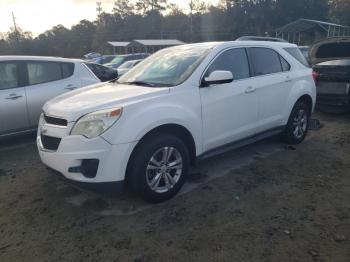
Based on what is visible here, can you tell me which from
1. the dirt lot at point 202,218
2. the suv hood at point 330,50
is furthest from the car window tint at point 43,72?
the suv hood at point 330,50

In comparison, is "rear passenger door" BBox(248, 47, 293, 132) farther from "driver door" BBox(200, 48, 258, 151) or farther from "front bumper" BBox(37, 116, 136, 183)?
"front bumper" BBox(37, 116, 136, 183)

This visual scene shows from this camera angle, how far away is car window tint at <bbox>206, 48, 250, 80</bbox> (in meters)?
4.41

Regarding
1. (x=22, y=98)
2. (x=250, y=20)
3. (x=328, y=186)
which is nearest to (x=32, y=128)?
(x=22, y=98)

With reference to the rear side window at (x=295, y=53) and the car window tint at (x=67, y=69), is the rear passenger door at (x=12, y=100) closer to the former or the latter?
the car window tint at (x=67, y=69)

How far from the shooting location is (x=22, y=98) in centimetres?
586

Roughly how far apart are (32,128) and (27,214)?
269cm

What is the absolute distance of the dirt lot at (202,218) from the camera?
299 cm

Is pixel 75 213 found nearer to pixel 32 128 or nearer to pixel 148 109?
pixel 148 109

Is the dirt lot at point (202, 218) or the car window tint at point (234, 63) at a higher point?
the car window tint at point (234, 63)

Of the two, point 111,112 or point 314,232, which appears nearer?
point 314,232

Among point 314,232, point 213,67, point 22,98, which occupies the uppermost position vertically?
point 213,67

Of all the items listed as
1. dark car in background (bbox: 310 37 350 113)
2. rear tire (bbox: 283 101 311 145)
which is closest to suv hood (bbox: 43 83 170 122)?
rear tire (bbox: 283 101 311 145)

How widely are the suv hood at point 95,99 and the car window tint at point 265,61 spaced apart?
1.71 metres

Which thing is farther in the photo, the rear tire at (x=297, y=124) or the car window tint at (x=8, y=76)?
the car window tint at (x=8, y=76)
